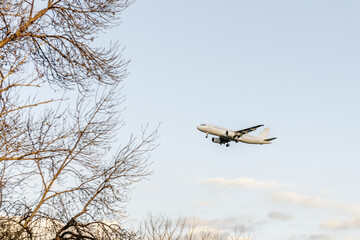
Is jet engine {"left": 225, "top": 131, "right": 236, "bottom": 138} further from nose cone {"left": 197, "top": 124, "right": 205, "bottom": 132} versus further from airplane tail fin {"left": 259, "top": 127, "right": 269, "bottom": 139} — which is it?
airplane tail fin {"left": 259, "top": 127, "right": 269, "bottom": 139}

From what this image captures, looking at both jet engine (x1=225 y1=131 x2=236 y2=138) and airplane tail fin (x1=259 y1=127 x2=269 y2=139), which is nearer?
jet engine (x1=225 y1=131 x2=236 y2=138)

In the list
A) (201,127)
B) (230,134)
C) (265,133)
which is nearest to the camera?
(201,127)

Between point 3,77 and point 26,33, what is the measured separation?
110 centimetres

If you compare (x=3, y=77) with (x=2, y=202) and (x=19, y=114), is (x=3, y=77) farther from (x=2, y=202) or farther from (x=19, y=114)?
(x=2, y=202)

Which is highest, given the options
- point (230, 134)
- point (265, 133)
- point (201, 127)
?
point (265, 133)

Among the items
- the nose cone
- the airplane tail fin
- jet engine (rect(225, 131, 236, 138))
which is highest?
the airplane tail fin

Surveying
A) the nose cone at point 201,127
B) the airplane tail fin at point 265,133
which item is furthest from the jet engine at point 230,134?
the airplane tail fin at point 265,133

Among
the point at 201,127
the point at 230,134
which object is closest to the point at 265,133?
the point at 230,134

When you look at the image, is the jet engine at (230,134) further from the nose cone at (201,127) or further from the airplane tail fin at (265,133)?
the airplane tail fin at (265,133)

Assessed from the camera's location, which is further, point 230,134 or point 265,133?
point 265,133

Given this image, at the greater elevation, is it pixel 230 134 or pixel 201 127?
pixel 201 127

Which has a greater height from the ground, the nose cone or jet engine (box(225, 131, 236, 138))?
the nose cone

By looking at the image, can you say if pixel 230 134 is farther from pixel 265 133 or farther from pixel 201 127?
pixel 265 133

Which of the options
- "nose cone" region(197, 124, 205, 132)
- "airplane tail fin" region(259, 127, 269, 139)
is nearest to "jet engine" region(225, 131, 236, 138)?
"nose cone" region(197, 124, 205, 132)
